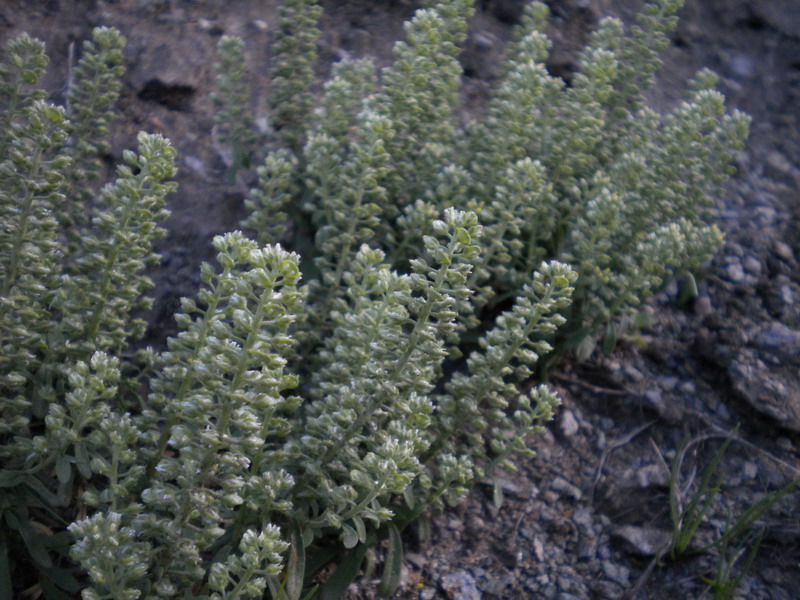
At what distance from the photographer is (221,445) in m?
2.10

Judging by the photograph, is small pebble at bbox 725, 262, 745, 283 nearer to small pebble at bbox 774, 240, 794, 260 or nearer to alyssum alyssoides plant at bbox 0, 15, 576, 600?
small pebble at bbox 774, 240, 794, 260

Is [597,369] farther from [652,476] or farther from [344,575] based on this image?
[344,575]

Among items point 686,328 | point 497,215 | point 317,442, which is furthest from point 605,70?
point 317,442

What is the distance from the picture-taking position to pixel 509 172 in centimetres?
327

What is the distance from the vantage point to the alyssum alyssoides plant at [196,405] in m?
2.14

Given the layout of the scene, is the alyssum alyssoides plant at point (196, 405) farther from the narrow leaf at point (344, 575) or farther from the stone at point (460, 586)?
the stone at point (460, 586)

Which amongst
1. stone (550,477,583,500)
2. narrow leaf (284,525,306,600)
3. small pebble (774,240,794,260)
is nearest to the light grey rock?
stone (550,477,583,500)

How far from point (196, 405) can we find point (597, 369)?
7.97ft

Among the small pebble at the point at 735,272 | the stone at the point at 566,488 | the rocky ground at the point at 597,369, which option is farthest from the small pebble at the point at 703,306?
the stone at the point at 566,488

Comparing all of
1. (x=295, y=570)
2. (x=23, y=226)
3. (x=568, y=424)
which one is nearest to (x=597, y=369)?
(x=568, y=424)

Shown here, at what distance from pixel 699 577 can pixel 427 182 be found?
2028 mm

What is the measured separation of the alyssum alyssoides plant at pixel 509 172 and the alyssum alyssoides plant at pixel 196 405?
Answer: 39cm

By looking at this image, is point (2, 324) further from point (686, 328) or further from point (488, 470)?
point (686, 328)

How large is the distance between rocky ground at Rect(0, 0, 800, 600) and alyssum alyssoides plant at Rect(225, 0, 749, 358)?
1.37 feet
